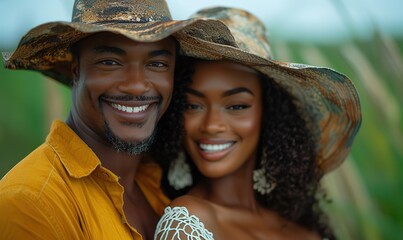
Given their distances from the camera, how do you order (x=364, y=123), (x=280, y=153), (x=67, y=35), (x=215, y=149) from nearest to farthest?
(x=67, y=35), (x=215, y=149), (x=280, y=153), (x=364, y=123)

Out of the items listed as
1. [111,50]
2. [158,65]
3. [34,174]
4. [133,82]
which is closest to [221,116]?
[158,65]

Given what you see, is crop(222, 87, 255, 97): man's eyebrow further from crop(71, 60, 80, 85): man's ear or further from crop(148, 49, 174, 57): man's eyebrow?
crop(71, 60, 80, 85): man's ear

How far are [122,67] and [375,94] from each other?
1915 millimetres

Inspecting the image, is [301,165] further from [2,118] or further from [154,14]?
[2,118]

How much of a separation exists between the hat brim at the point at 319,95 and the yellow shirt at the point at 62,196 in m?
0.70

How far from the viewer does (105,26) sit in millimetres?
2451

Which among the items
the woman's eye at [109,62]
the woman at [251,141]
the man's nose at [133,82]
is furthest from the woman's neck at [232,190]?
the woman's eye at [109,62]

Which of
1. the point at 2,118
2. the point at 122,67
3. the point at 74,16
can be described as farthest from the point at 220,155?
the point at 2,118

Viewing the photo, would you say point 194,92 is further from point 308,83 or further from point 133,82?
point 308,83

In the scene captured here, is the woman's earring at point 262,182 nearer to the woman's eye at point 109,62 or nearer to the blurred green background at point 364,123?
the blurred green background at point 364,123

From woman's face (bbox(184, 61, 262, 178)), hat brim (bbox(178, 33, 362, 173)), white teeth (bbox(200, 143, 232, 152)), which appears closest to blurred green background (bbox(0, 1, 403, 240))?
hat brim (bbox(178, 33, 362, 173))

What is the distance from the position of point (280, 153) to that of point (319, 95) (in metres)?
0.36

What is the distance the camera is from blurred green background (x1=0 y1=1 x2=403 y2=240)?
4.05 metres

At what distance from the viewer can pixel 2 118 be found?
173 inches
